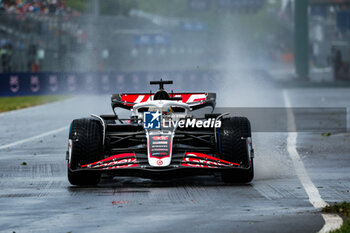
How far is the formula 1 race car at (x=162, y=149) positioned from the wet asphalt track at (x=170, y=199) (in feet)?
0.67

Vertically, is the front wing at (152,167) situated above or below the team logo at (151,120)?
below

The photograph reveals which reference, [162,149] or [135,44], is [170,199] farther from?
[135,44]

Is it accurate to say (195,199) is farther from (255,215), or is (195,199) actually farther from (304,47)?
(304,47)

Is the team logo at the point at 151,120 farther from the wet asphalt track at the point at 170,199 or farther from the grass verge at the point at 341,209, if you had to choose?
the grass verge at the point at 341,209

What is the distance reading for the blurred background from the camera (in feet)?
166

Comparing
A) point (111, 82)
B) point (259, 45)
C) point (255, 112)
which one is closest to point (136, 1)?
point (259, 45)

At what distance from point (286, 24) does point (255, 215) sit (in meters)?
156

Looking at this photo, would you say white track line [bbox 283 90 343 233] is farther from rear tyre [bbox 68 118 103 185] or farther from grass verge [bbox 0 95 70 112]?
grass verge [bbox 0 95 70 112]

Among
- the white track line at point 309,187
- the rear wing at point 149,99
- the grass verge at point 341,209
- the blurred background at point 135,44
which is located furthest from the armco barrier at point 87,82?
the grass verge at point 341,209

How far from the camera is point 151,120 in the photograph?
11648 mm

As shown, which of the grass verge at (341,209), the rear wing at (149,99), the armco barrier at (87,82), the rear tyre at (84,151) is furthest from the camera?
the armco barrier at (87,82)

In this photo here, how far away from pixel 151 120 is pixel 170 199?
5.82ft

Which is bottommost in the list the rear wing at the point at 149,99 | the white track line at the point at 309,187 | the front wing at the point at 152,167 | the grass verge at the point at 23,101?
the grass verge at the point at 23,101

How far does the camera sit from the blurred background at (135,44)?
166 feet
